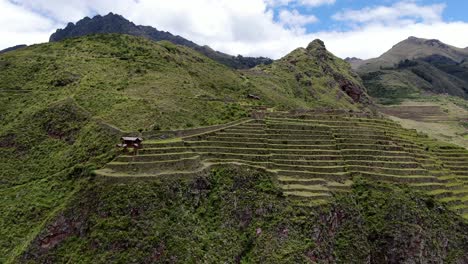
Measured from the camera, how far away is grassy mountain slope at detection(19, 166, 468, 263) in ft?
104

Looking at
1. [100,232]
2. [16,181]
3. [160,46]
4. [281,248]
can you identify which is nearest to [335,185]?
[281,248]

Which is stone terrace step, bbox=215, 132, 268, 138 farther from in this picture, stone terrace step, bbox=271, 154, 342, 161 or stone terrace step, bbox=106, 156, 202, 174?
stone terrace step, bbox=106, 156, 202, 174

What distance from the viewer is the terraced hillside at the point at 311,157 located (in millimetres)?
38969

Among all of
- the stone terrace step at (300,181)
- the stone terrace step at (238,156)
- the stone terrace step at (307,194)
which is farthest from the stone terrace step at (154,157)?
the stone terrace step at (307,194)

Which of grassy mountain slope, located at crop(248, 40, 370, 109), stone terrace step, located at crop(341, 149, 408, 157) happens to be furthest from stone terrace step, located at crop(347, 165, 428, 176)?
grassy mountain slope, located at crop(248, 40, 370, 109)

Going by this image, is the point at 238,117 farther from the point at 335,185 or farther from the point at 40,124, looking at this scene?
the point at 40,124

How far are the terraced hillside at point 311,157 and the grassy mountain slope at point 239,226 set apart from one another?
1747 millimetres

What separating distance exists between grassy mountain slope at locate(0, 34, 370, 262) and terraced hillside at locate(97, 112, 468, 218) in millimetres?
4784

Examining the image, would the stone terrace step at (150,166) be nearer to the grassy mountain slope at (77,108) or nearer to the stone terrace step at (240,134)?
the grassy mountain slope at (77,108)

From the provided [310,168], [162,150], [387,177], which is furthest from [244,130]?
[387,177]

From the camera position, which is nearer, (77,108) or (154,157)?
(154,157)

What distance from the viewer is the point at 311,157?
150ft

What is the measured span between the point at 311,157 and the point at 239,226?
13920mm

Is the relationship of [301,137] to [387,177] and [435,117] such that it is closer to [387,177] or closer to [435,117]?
[387,177]
